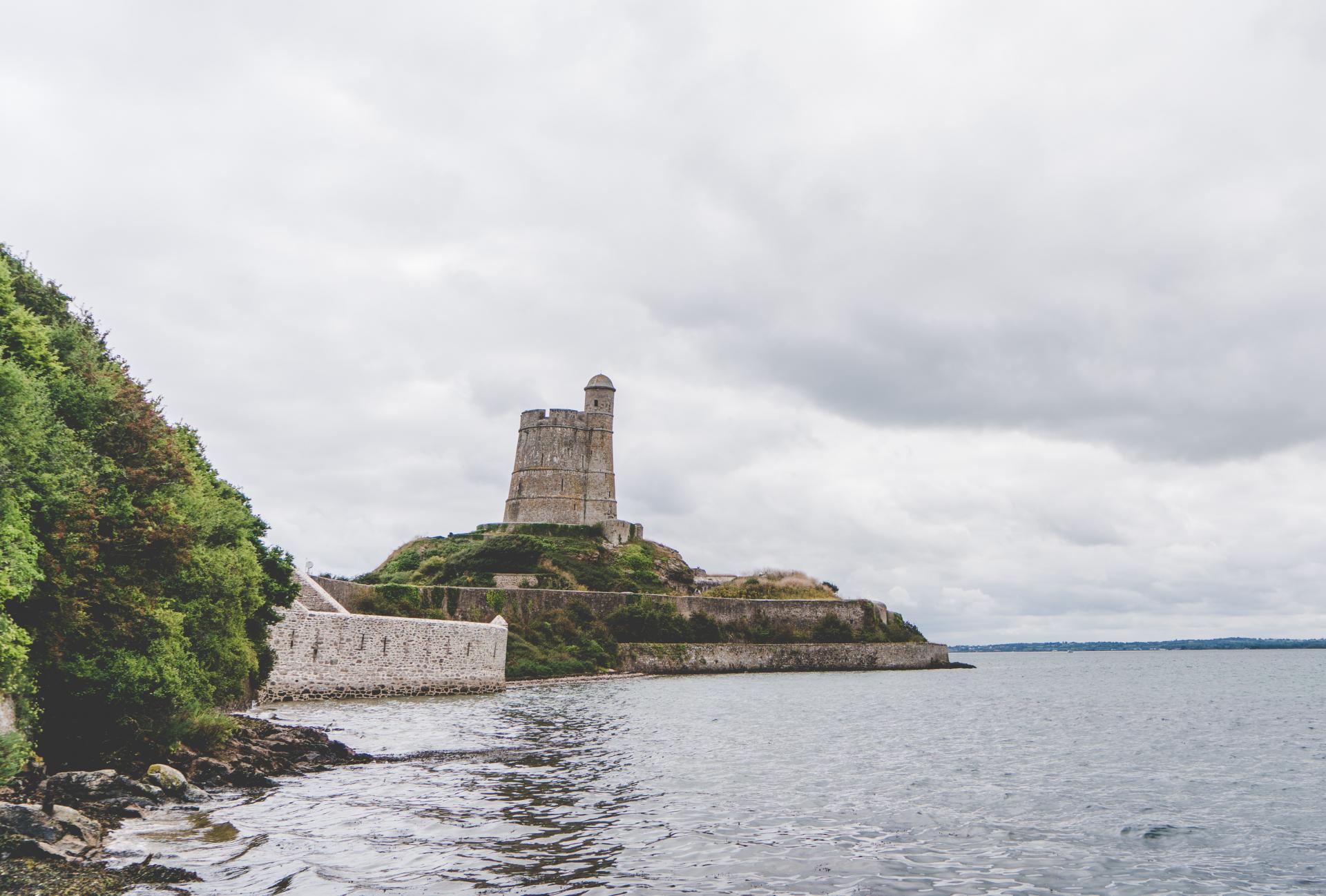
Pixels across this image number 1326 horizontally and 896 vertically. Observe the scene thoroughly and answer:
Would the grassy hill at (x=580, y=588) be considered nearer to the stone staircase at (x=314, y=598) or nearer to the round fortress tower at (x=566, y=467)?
the round fortress tower at (x=566, y=467)

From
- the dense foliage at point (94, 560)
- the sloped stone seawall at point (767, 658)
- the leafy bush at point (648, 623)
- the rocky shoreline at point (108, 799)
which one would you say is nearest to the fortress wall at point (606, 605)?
the leafy bush at point (648, 623)

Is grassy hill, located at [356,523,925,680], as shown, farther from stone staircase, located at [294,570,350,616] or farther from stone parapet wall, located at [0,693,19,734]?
stone parapet wall, located at [0,693,19,734]

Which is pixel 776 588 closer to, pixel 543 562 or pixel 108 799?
pixel 543 562

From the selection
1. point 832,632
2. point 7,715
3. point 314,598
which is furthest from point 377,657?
point 832,632

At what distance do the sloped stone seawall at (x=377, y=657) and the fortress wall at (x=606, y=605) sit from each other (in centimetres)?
1026

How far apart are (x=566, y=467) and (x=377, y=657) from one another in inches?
1671

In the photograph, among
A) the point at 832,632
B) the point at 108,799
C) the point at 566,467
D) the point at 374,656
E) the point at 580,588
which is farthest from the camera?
the point at 566,467

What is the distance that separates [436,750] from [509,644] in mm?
27267

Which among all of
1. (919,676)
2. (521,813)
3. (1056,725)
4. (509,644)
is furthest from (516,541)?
(521,813)

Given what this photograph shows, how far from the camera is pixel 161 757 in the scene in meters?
13.5

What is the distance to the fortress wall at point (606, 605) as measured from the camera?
44031mm

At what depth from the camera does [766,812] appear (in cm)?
1249

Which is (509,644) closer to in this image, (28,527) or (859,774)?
(859,774)

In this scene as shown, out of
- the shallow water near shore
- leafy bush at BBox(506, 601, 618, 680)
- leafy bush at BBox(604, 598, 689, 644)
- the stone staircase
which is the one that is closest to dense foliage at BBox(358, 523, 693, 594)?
leafy bush at BBox(604, 598, 689, 644)
